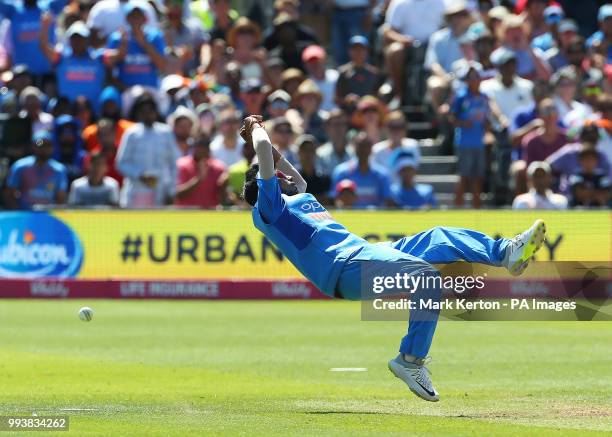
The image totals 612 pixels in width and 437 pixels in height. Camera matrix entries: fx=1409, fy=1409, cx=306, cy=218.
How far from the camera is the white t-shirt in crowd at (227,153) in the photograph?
22359 millimetres

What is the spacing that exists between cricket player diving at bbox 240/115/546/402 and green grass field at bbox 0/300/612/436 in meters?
0.51

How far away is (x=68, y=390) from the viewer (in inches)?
441

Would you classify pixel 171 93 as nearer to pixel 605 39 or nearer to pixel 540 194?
pixel 540 194

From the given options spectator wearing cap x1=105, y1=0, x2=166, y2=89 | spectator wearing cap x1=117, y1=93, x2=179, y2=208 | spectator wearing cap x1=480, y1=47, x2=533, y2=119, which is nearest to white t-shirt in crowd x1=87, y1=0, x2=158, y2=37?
spectator wearing cap x1=105, y1=0, x2=166, y2=89

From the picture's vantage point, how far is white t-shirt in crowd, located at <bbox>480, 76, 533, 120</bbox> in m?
22.9

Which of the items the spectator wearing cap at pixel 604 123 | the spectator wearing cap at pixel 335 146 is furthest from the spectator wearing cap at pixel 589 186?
the spectator wearing cap at pixel 335 146

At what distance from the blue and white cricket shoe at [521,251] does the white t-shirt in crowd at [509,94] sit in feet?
41.8

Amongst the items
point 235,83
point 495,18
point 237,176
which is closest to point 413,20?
point 495,18

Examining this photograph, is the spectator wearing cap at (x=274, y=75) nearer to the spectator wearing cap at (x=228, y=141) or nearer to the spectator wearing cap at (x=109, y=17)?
the spectator wearing cap at (x=228, y=141)

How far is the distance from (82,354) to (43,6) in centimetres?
1208

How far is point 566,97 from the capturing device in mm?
22984

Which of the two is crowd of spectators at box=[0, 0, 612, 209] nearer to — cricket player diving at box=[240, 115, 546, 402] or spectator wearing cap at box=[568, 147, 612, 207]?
spectator wearing cap at box=[568, 147, 612, 207]

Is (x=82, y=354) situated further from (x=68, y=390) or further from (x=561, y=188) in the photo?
(x=561, y=188)

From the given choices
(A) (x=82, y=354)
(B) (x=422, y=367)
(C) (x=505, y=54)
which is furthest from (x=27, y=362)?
(C) (x=505, y=54)
